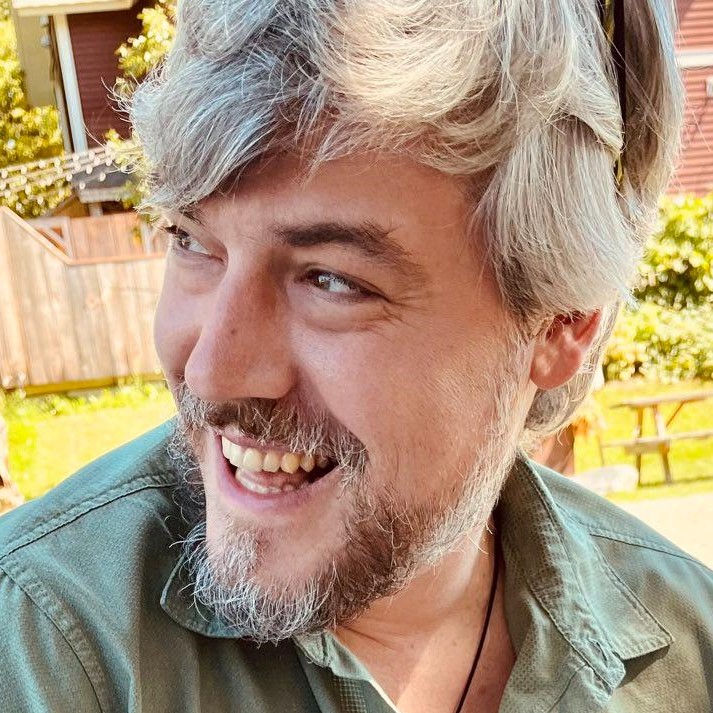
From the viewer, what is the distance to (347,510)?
106 cm

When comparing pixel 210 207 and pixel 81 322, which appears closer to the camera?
pixel 210 207

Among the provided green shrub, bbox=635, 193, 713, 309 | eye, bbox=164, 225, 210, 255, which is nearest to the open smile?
eye, bbox=164, 225, 210, 255

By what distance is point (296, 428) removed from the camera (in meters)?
1.04

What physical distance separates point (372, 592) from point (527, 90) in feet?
2.00

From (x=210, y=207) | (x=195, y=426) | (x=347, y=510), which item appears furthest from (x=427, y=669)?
(x=210, y=207)

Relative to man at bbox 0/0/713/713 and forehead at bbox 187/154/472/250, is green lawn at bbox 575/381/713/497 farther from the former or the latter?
forehead at bbox 187/154/472/250

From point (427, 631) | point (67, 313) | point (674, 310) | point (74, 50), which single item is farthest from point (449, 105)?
point (74, 50)

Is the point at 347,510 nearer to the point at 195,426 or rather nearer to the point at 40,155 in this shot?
the point at 195,426

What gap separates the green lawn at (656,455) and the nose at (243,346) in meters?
3.06

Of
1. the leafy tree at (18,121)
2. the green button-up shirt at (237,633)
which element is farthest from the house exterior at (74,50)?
the green button-up shirt at (237,633)

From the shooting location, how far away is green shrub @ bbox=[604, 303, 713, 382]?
549 centimetres

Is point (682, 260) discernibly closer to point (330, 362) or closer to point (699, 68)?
point (699, 68)

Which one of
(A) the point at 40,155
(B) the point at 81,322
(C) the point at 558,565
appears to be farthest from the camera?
(B) the point at 81,322

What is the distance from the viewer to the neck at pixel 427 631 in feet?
4.01
